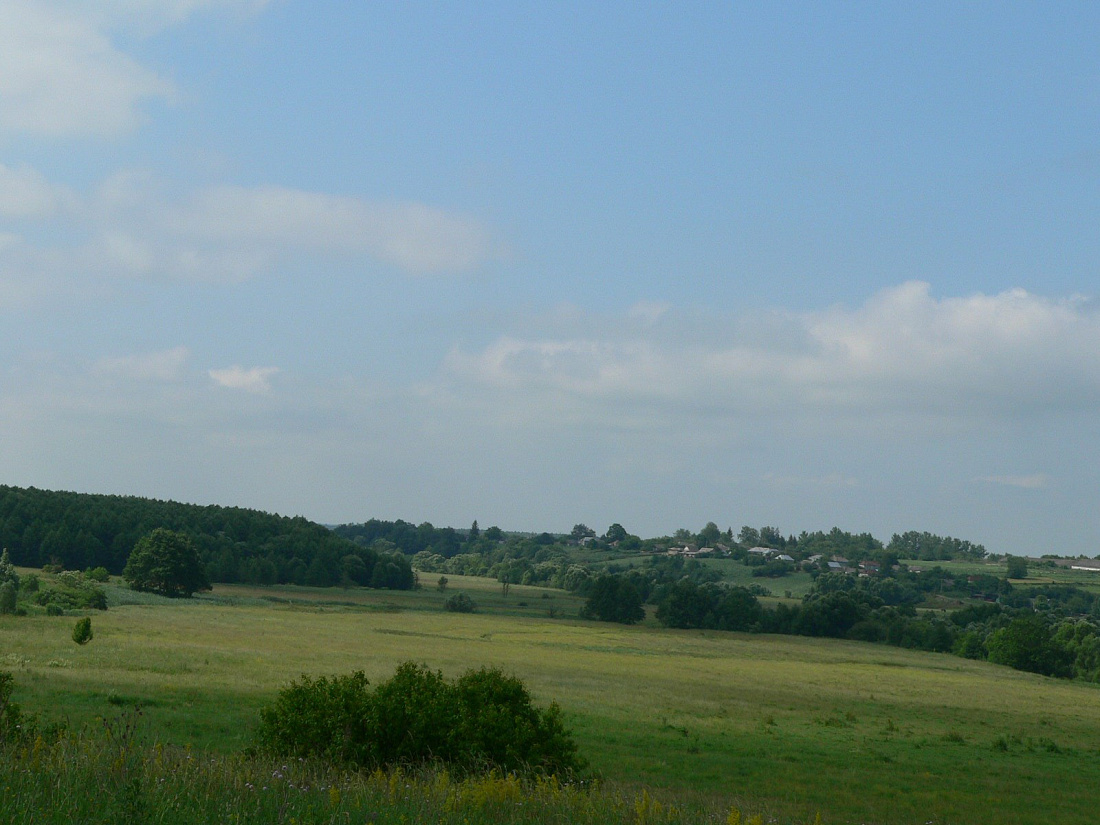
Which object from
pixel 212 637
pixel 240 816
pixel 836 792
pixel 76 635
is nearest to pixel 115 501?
pixel 212 637

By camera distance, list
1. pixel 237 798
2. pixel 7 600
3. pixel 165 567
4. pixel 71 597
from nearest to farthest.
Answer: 1. pixel 237 798
2. pixel 7 600
3. pixel 71 597
4. pixel 165 567

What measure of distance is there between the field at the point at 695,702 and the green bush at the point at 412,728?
2527 mm

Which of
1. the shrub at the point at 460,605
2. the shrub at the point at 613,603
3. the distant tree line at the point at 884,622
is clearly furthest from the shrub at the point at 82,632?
the distant tree line at the point at 884,622

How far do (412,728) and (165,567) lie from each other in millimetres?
93031

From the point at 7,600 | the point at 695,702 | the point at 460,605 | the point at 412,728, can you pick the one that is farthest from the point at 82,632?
the point at 460,605

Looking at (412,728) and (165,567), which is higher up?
(412,728)

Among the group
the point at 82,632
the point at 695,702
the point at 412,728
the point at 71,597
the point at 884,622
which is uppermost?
the point at 412,728

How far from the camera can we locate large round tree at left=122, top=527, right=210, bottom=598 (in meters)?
100

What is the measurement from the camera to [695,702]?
4350 centimetres

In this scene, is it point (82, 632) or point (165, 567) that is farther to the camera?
point (165, 567)

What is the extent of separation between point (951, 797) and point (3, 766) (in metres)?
23.6

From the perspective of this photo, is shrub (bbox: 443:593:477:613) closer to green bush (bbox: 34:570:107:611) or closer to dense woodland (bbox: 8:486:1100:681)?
dense woodland (bbox: 8:486:1100:681)

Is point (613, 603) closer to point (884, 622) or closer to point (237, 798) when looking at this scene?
point (884, 622)

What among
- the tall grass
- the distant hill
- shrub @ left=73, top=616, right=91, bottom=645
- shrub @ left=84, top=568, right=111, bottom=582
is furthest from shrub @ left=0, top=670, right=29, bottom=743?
the distant hill
